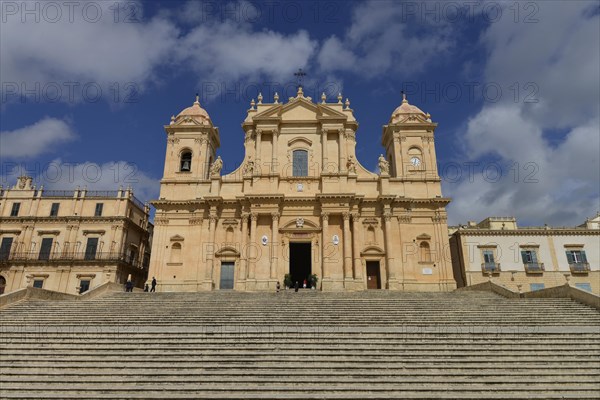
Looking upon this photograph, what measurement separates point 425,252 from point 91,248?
26338 mm

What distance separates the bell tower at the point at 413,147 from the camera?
1213 inches

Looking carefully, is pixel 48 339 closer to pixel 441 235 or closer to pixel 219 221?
pixel 219 221

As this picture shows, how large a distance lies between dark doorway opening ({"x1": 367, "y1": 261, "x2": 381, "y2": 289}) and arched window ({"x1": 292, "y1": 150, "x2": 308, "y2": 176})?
783cm

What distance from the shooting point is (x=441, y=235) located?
2870 cm

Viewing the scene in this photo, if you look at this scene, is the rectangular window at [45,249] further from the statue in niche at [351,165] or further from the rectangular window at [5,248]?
the statue in niche at [351,165]

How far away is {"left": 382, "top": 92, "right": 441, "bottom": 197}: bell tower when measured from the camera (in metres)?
30.8

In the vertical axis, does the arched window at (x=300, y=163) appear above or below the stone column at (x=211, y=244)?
above

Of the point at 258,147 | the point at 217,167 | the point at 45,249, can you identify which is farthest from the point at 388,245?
the point at 45,249

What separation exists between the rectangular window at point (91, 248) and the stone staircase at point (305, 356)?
18575 millimetres

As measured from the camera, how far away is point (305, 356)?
39.0 ft

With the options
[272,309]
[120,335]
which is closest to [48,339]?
[120,335]

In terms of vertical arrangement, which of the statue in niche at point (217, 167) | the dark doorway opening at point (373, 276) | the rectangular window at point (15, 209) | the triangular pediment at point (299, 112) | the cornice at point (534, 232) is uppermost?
the triangular pediment at point (299, 112)

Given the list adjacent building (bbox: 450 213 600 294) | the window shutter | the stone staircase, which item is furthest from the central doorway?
the window shutter

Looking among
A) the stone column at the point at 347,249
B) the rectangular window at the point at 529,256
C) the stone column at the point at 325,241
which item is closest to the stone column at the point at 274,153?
the stone column at the point at 325,241
